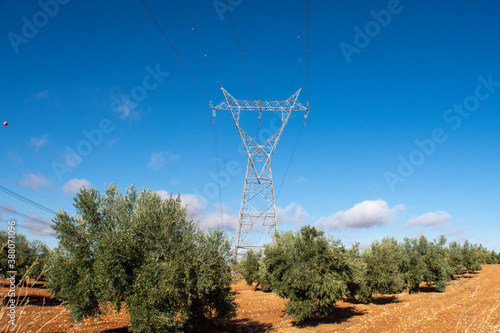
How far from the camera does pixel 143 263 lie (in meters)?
19.9

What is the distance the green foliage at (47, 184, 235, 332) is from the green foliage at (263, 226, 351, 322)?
8452mm

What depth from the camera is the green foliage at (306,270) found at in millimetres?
28312

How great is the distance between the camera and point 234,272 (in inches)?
950

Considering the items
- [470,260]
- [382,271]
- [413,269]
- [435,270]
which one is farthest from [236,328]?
[470,260]

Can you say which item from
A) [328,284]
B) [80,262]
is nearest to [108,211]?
[80,262]

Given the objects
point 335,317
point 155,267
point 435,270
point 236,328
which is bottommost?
point 335,317

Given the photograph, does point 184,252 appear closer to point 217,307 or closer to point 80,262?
point 217,307

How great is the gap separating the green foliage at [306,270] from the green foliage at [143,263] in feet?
27.7

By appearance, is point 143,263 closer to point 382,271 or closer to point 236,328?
point 236,328

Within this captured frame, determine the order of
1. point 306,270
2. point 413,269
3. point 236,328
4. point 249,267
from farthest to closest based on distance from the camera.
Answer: point 249,267, point 413,269, point 306,270, point 236,328

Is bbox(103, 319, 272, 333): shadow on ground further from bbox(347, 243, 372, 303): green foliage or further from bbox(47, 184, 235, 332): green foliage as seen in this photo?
bbox(347, 243, 372, 303): green foliage

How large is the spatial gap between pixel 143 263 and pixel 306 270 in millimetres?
16655

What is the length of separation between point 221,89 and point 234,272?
2687cm

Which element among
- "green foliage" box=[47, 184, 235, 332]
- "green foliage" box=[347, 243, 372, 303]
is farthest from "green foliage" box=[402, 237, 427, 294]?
"green foliage" box=[47, 184, 235, 332]
